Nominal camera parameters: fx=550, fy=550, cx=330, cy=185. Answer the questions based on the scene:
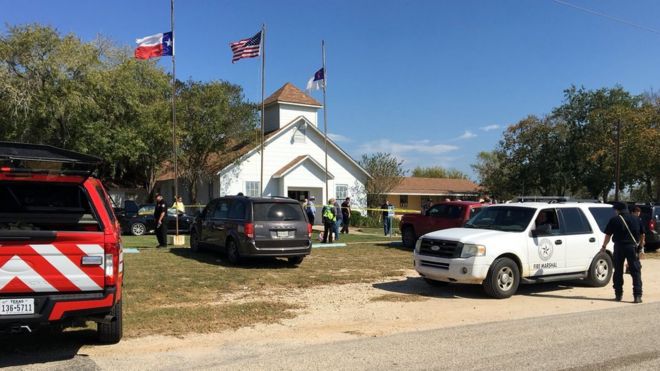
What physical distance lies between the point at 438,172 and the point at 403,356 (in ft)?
294

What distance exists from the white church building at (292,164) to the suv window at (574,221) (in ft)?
65.4

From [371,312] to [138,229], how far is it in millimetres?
17912

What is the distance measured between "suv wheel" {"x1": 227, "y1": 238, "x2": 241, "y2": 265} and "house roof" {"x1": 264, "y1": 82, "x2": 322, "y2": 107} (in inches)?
902

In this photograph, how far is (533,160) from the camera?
169 ft

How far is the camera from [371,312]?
28.5 feet

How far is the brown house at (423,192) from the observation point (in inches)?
2067

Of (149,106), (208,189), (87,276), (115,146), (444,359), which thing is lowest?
(444,359)

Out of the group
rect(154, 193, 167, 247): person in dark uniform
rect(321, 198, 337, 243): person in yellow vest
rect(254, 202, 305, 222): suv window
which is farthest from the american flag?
rect(254, 202, 305, 222): suv window

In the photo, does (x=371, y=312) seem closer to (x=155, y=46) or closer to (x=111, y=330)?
(x=111, y=330)

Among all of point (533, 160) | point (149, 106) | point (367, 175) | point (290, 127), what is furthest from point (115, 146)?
point (533, 160)

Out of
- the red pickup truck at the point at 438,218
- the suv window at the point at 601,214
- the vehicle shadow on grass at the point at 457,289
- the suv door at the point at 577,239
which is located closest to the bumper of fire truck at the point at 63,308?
the vehicle shadow on grass at the point at 457,289

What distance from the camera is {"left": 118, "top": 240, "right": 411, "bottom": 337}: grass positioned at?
7887 mm

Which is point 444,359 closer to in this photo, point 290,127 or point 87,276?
point 87,276

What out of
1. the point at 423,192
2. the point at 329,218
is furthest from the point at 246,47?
the point at 423,192
